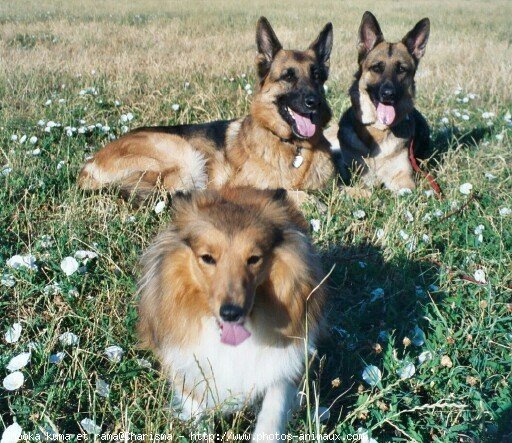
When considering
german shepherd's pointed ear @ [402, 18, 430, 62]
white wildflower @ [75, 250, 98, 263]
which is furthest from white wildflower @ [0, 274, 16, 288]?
german shepherd's pointed ear @ [402, 18, 430, 62]

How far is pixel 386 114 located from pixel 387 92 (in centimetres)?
31

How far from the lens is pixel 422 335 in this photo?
3035 millimetres

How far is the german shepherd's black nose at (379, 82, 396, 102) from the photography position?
579 centimetres

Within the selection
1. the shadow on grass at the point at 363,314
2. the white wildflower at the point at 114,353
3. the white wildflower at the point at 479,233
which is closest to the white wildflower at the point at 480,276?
the shadow on grass at the point at 363,314

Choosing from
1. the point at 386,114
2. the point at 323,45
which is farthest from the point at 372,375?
the point at 323,45

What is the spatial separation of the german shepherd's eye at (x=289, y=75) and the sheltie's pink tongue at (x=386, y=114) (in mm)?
1111

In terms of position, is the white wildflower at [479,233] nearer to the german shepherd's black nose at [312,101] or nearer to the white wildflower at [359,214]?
the white wildflower at [359,214]

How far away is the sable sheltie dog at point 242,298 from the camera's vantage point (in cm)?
237

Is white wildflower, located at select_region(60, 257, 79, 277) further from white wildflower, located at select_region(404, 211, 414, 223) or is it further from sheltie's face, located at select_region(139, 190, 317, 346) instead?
Result: white wildflower, located at select_region(404, 211, 414, 223)

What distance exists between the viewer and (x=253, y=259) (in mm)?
2385

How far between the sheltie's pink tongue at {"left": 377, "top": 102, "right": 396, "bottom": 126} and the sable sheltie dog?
11.9ft

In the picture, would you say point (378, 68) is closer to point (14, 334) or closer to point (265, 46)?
point (265, 46)

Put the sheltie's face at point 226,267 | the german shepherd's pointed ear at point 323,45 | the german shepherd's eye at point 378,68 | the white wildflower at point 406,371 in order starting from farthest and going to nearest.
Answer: the german shepherd's eye at point 378,68, the german shepherd's pointed ear at point 323,45, the white wildflower at point 406,371, the sheltie's face at point 226,267

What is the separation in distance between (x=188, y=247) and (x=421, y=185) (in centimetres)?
342
